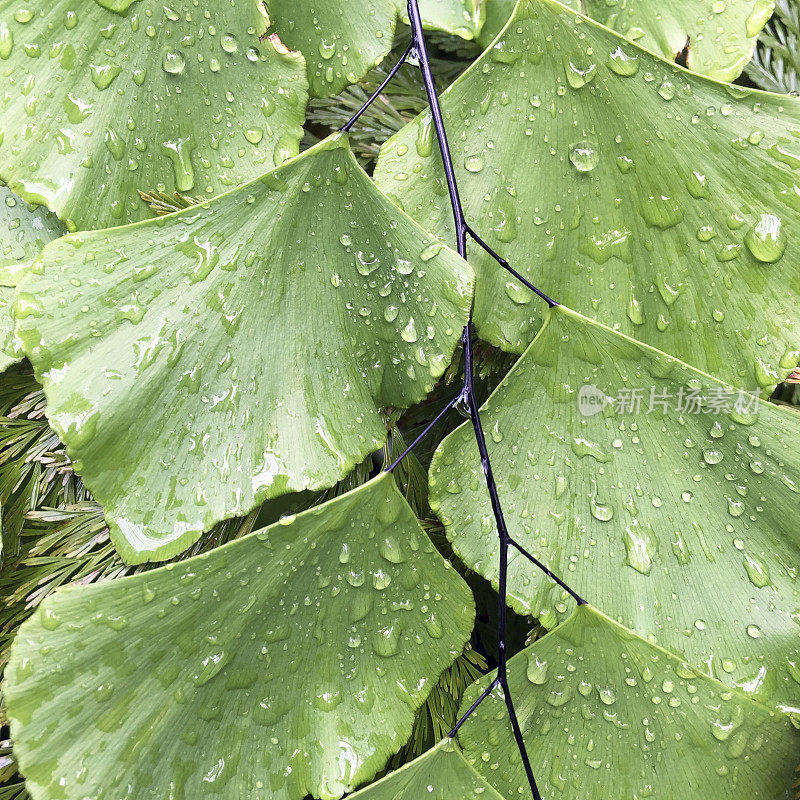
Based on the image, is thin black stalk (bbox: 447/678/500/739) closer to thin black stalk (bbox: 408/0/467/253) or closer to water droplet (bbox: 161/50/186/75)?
thin black stalk (bbox: 408/0/467/253)

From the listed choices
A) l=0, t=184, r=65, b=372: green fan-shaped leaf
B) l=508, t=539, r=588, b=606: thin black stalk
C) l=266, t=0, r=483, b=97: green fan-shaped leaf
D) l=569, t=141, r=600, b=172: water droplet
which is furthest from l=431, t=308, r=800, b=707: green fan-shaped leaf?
l=0, t=184, r=65, b=372: green fan-shaped leaf

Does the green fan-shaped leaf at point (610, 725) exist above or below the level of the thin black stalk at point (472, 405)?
below

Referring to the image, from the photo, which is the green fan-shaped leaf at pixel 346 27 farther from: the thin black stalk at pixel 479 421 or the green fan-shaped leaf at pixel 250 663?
the green fan-shaped leaf at pixel 250 663

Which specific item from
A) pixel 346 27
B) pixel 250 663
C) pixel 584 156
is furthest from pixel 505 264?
pixel 250 663

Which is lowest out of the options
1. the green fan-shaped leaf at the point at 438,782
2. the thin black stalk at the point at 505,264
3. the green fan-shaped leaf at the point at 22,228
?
the green fan-shaped leaf at the point at 438,782

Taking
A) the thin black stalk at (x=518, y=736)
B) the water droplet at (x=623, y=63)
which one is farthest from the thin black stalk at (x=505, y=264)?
the thin black stalk at (x=518, y=736)

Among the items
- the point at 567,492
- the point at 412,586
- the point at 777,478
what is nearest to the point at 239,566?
the point at 412,586

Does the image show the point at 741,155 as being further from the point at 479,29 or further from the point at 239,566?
the point at 239,566
